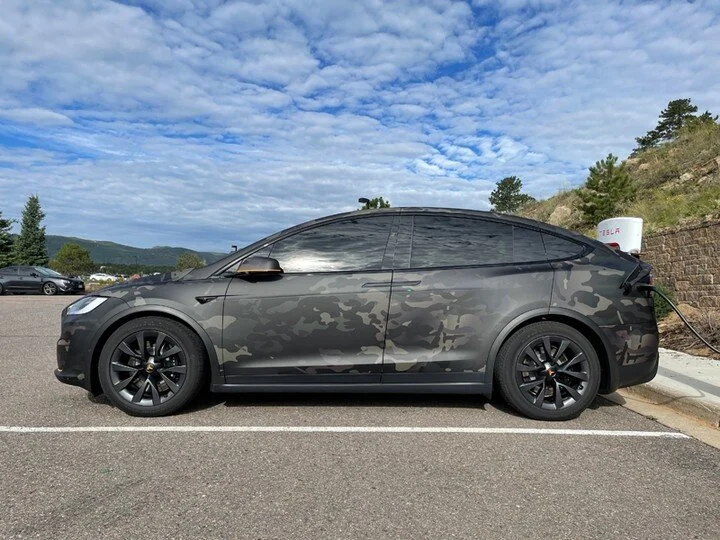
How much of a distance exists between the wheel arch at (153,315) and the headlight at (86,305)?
0.69 ft

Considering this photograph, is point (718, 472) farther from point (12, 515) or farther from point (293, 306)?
point (12, 515)

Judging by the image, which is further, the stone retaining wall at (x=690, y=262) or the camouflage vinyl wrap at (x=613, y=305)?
the stone retaining wall at (x=690, y=262)

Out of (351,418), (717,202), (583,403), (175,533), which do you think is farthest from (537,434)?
(717,202)

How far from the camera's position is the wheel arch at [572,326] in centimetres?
392

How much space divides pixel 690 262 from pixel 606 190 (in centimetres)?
855

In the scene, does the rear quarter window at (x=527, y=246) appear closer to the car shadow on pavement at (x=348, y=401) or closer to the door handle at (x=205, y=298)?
the car shadow on pavement at (x=348, y=401)

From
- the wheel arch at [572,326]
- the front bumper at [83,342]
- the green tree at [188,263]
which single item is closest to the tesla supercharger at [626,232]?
the wheel arch at [572,326]

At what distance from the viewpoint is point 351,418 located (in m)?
3.99

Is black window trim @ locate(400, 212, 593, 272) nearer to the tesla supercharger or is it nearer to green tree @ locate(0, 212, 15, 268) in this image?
the tesla supercharger

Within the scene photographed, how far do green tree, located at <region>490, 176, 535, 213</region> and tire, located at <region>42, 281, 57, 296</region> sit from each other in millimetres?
36009

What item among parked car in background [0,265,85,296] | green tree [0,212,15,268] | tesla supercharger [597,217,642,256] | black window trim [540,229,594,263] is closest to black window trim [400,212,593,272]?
black window trim [540,229,594,263]

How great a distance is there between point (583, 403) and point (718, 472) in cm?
98

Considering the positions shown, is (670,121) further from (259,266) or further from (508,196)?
(259,266)

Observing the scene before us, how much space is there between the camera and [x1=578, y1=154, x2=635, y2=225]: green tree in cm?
1731
